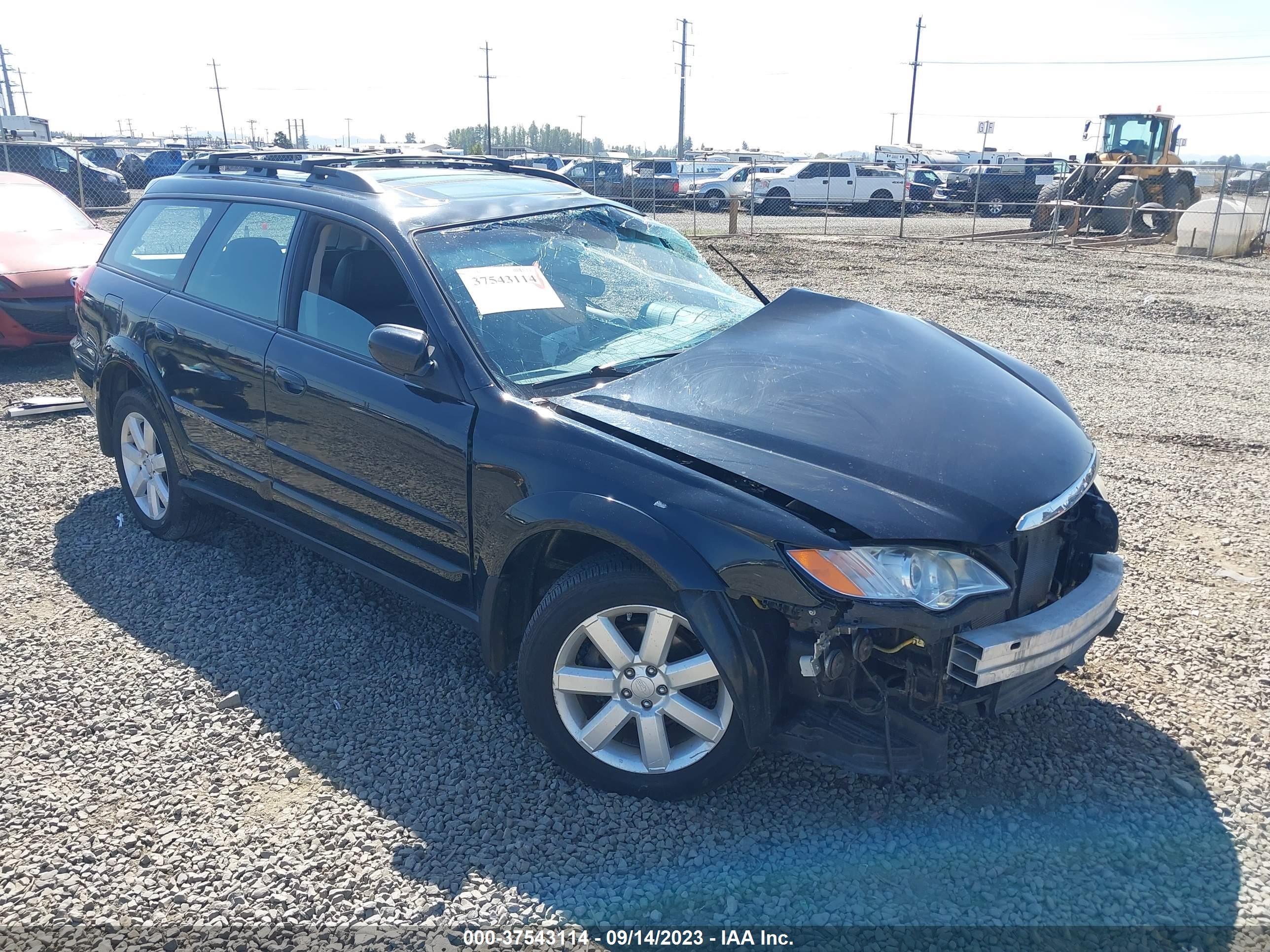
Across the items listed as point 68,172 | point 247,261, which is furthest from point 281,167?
point 68,172

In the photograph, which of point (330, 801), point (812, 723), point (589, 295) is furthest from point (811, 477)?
point (330, 801)

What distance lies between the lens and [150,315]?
14.9 feet

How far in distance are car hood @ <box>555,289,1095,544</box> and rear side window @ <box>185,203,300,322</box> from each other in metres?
1.65

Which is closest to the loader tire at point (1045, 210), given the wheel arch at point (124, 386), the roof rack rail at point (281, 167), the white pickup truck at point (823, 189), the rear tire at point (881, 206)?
the white pickup truck at point (823, 189)

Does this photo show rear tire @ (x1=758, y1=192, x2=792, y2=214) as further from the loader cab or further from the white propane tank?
the white propane tank

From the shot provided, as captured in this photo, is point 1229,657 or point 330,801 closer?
point 330,801

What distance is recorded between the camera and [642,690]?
2875 millimetres

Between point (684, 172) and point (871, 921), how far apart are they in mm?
30431

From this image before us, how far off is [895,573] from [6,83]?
74.5 m

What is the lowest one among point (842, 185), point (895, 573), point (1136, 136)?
point (895, 573)

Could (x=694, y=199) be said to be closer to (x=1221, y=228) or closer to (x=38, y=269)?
(x=1221, y=228)

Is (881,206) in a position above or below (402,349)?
below

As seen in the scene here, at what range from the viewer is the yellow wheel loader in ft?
71.2

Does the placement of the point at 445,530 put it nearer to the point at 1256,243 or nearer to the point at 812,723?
the point at 812,723
